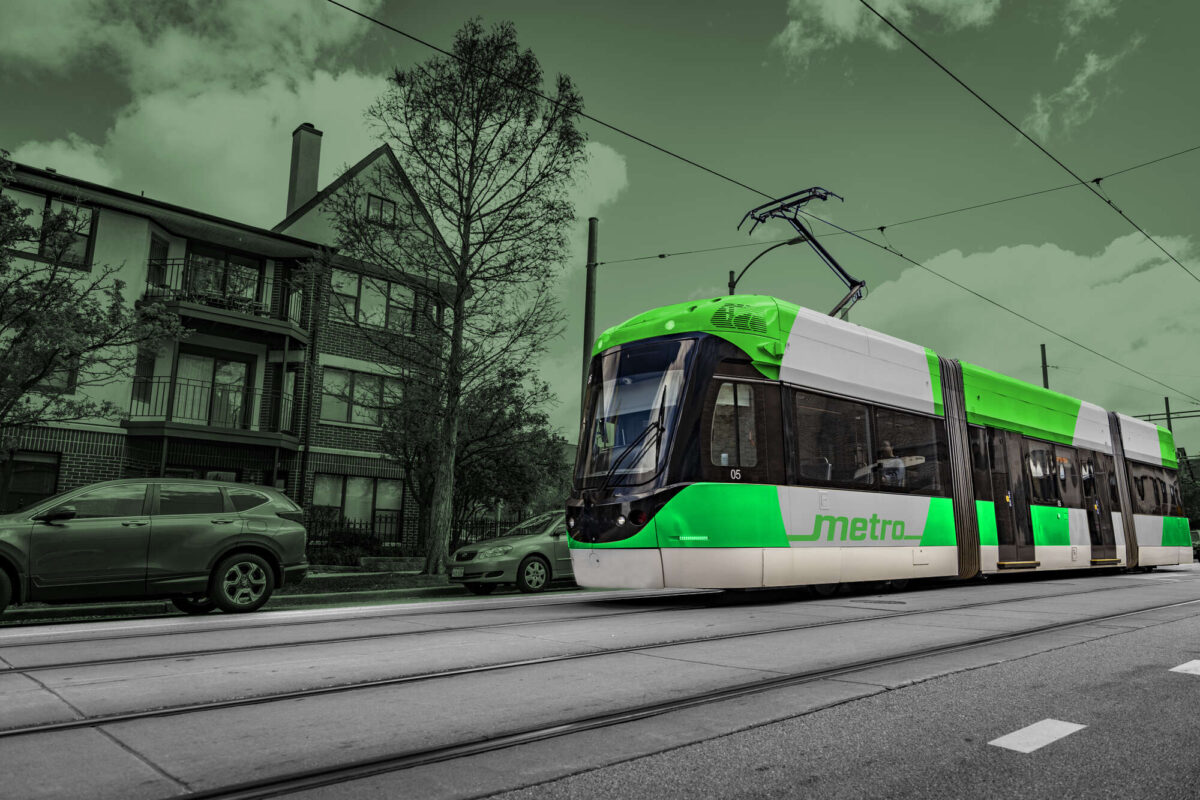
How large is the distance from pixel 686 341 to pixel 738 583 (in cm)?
272

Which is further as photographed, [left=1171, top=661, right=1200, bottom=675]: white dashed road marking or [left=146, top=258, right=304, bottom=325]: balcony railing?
[left=146, top=258, right=304, bottom=325]: balcony railing

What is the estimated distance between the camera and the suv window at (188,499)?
10.5 metres

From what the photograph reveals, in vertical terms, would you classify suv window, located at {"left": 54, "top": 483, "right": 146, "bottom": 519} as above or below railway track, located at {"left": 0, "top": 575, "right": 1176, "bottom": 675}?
above

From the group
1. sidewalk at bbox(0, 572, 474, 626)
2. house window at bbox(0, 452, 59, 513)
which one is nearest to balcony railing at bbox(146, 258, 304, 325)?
house window at bbox(0, 452, 59, 513)

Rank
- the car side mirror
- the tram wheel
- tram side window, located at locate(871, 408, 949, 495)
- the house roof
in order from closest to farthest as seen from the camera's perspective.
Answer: the car side mirror → the tram wheel → tram side window, located at locate(871, 408, 949, 495) → the house roof

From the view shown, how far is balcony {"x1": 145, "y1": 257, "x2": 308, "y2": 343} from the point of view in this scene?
70.6 feet

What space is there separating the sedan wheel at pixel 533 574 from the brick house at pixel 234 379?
5.82 metres

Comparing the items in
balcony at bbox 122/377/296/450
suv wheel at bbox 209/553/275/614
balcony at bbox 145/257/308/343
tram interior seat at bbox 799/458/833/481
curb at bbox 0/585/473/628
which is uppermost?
balcony at bbox 145/257/308/343

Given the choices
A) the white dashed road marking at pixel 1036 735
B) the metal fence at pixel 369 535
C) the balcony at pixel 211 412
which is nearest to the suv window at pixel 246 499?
the white dashed road marking at pixel 1036 735

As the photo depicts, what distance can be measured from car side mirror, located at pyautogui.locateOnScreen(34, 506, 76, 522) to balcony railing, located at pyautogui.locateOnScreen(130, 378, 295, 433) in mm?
11949

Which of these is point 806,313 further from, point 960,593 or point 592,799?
point 592,799

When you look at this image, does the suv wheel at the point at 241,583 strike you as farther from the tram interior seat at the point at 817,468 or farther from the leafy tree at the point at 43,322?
the tram interior seat at the point at 817,468

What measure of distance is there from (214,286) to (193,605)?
1421 cm

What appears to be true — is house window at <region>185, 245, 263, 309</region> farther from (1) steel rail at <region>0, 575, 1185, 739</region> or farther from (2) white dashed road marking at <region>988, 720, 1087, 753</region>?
(2) white dashed road marking at <region>988, 720, 1087, 753</region>
